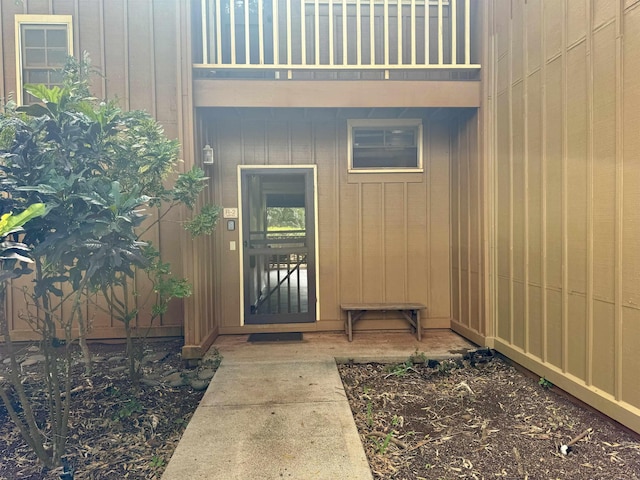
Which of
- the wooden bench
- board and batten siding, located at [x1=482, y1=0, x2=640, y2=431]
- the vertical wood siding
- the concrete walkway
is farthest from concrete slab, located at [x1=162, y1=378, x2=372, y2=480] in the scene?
the vertical wood siding

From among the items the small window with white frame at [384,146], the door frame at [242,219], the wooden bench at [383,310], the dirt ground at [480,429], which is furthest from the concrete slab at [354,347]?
the small window with white frame at [384,146]

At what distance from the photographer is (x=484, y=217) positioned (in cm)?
398

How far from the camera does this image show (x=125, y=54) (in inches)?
166

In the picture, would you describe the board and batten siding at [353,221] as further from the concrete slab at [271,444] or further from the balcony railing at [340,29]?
the concrete slab at [271,444]

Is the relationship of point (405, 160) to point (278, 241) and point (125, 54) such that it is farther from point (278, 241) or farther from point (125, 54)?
point (125, 54)

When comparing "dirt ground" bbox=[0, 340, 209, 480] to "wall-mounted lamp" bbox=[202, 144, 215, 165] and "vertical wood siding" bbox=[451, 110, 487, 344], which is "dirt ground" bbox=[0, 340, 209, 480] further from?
"vertical wood siding" bbox=[451, 110, 487, 344]

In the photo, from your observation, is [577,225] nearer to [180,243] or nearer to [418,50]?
[418,50]

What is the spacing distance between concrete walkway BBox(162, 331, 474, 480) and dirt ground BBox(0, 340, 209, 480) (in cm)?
21

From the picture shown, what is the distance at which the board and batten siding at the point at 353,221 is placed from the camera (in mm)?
4605

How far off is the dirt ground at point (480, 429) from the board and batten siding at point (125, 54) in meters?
2.60

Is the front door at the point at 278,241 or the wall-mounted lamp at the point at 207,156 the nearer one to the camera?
the wall-mounted lamp at the point at 207,156

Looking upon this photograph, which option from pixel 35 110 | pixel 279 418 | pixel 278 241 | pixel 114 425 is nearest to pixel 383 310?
pixel 278 241

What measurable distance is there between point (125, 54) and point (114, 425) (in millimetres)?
3738

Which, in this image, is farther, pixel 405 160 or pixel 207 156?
pixel 405 160
